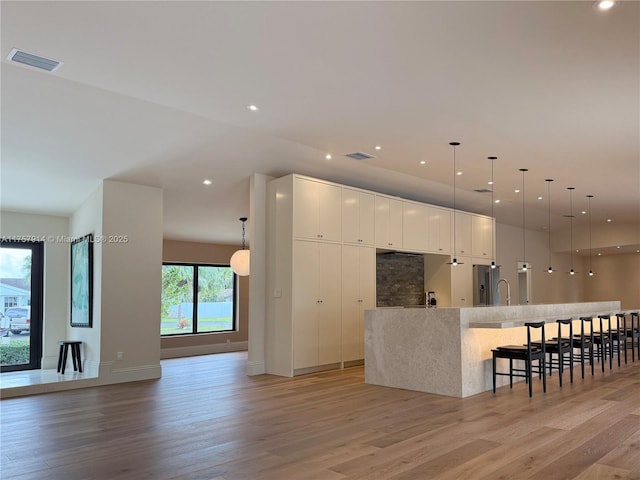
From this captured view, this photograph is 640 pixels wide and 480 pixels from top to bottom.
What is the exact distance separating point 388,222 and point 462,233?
2.28 meters

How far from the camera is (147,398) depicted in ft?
18.8

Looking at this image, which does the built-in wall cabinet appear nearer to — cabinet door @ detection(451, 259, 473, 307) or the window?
cabinet door @ detection(451, 259, 473, 307)

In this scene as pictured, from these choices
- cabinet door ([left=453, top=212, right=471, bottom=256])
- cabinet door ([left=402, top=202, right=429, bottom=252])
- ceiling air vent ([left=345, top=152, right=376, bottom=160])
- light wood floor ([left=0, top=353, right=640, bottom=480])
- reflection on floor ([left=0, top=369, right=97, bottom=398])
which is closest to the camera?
light wood floor ([left=0, top=353, right=640, bottom=480])

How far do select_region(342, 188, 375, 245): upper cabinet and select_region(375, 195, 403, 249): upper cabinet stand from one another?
5.8 inches

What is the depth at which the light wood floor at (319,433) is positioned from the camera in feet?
11.0

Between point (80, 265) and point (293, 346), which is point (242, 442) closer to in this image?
point (293, 346)

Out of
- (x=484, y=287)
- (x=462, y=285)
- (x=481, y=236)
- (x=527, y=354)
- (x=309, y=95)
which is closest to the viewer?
(x=309, y=95)

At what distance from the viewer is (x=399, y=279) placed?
9.48 metres

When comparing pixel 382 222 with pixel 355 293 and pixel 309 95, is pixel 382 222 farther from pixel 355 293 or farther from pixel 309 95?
pixel 309 95

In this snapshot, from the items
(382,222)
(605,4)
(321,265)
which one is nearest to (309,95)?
(605,4)

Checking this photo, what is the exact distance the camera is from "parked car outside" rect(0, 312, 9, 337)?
8.25 meters

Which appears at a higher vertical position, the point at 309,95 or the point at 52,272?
the point at 309,95

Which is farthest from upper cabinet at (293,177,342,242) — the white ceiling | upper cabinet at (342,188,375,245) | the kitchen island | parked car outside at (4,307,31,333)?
parked car outside at (4,307,31,333)

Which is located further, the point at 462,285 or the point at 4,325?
the point at 462,285
